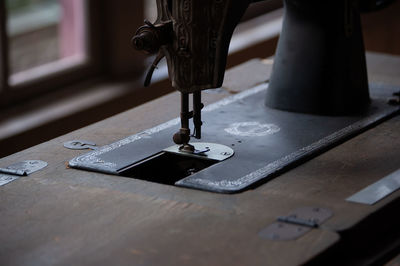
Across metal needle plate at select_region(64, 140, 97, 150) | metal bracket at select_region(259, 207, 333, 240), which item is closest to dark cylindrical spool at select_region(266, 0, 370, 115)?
metal needle plate at select_region(64, 140, 97, 150)

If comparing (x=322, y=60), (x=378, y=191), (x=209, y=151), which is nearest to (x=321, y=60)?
(x=322, y=60)

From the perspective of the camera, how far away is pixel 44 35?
383 cm

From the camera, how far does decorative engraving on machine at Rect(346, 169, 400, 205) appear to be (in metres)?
1.67

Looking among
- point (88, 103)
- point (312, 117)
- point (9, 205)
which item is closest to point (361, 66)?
point (312, 117)

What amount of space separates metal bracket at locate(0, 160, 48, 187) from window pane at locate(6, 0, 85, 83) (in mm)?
1731

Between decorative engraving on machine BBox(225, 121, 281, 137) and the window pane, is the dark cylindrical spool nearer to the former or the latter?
decorative engraving on machine BBox(225, 121, 281, 137)

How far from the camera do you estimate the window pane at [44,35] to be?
3.67m

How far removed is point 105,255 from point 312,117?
87cm

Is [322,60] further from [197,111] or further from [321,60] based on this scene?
[197,111]

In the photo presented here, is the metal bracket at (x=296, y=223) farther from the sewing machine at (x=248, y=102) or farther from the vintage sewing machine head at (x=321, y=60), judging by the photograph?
the vintage sewing machine head at (x=321, y=60)

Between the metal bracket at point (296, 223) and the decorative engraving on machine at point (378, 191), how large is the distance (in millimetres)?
87

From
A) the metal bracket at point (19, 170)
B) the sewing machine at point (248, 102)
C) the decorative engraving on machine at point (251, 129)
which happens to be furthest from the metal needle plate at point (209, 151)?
the metal bracket at point (19, 170)

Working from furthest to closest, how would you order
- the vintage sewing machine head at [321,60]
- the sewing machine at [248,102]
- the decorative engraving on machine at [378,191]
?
the vintage sewing machine head at [321,60]
the sewing machine at [248,102]
the decorative engraving on machine at [378,191]

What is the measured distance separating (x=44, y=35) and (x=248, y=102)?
5.68 feet
